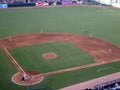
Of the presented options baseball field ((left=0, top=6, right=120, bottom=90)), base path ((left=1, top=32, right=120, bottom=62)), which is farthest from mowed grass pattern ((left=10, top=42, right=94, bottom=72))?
base path ((left=1, top=32, right=120, bottom=62))

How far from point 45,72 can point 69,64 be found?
3355mm

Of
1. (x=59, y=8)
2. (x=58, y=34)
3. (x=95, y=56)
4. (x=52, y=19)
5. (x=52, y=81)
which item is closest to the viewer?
(x=52, y=81)

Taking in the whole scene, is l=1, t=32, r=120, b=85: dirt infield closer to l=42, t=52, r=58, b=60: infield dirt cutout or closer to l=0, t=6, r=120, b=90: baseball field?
l=0, t=6, r=120, b=90: baseball field

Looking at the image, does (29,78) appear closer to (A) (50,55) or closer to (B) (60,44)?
(A) (50,55)

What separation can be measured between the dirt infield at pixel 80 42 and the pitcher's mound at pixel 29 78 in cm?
356

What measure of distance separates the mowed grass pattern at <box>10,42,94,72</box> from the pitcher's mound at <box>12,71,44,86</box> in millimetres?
1134

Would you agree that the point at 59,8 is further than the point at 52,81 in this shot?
Yes

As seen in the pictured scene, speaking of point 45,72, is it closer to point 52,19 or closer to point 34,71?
point 34,71

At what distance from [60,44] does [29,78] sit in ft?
35.7

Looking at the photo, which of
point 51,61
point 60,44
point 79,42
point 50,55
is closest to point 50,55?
point 50,55

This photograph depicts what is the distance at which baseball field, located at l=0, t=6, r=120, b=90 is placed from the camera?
25.2 m

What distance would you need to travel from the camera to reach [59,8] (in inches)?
2376

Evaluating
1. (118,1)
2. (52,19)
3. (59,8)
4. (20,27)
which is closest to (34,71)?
(20,27)

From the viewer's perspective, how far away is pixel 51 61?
28.3 metres
